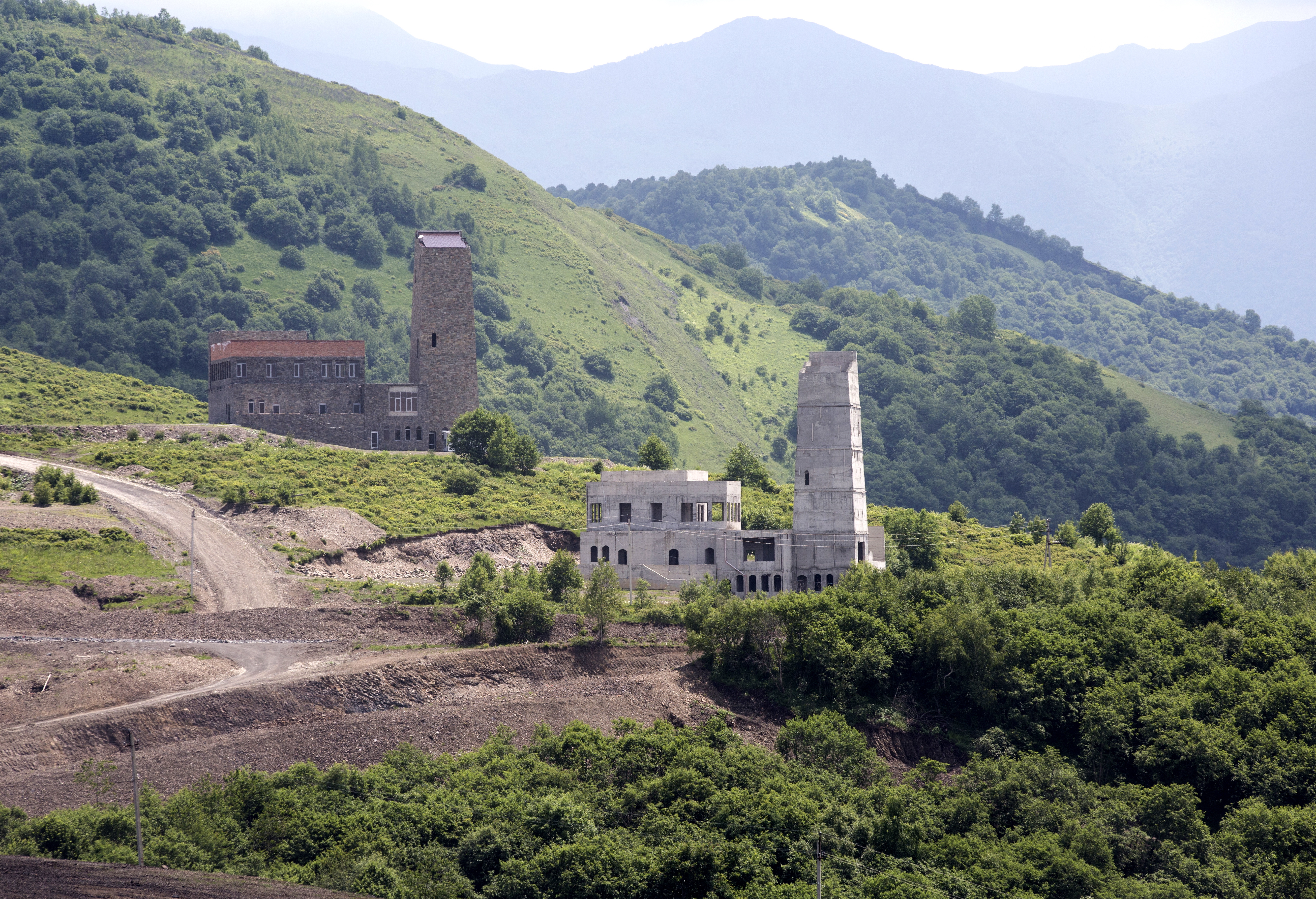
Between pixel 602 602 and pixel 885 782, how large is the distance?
2033 centimetres

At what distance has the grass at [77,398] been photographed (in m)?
119

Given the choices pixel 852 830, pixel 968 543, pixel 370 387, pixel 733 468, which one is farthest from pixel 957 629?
pixel 370 387

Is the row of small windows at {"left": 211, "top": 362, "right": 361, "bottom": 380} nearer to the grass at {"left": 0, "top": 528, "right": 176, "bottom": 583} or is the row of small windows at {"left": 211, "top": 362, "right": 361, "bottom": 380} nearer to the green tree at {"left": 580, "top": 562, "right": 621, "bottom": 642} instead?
the grass at {"left": 0, "top": 528, "right": 176, "bottom": 583}

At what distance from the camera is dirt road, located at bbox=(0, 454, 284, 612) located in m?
81.9

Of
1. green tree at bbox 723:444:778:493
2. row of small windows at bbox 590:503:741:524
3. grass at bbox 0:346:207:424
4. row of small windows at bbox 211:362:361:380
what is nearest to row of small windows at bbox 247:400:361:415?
row of small windows at bbox 211:362:361:380

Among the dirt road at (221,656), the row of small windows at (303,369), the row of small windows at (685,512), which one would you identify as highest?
the row of small windows at (303,369)

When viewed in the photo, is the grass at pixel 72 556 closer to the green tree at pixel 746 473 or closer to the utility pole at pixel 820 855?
the utility pole at pixel 820 855

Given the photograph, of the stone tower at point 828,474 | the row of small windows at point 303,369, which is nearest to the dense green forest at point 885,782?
the stone tower at point 828,474

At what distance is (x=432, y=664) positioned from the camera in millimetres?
72188

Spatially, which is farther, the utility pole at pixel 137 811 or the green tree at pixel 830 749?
the green tree at pixel 830 749

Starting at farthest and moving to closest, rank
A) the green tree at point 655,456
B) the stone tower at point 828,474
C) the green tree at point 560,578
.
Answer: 1. the green tree at point 655,456
2. the stone tower at point 828,474
3. the green tree at point 560,578

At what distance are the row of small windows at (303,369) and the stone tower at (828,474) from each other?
46.8 metres

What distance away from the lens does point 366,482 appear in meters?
108

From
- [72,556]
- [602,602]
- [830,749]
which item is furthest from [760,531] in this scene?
[72,556]
